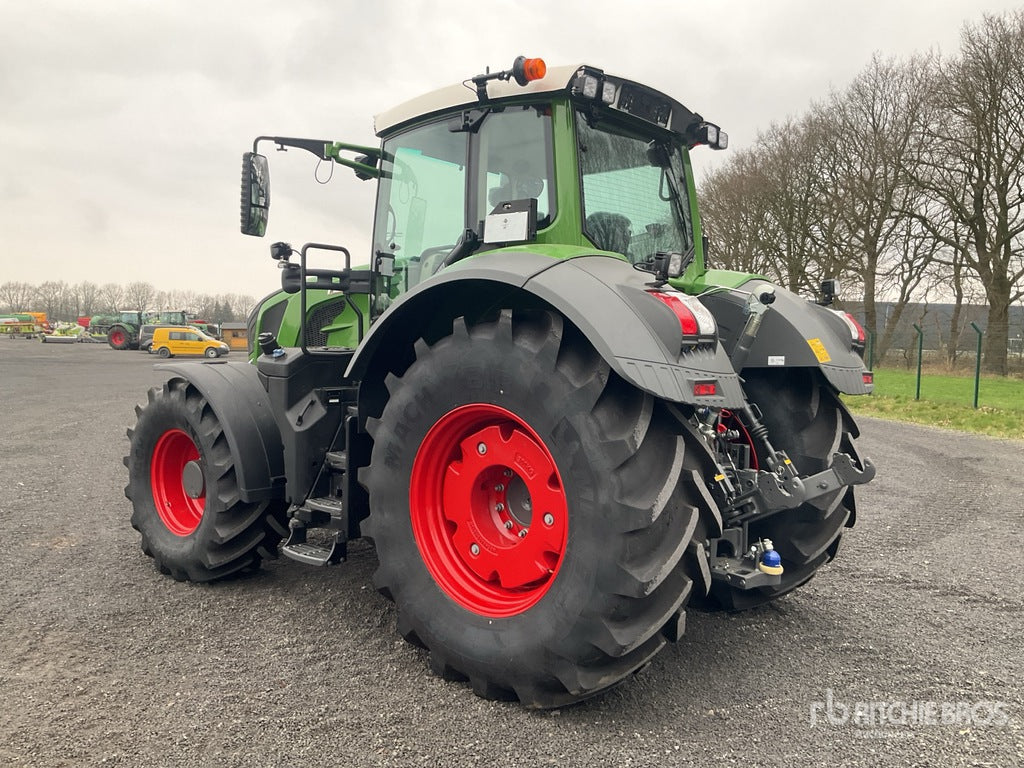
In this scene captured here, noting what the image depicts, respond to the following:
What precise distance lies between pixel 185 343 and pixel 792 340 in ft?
125

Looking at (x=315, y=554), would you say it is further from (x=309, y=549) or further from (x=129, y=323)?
(x=129, y=323)

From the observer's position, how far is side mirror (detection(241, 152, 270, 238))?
13.0ft

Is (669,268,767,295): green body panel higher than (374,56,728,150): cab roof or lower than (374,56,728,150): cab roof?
lower

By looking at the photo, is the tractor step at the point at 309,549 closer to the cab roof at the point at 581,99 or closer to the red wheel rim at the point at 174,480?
the red wheel rim at the point at 174,480

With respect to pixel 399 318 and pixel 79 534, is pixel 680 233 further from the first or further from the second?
pixel 79 534

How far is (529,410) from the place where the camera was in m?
2.73

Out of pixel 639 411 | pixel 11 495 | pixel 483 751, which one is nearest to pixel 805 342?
pixel 639 411

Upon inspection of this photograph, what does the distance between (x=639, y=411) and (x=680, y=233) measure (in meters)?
1.77

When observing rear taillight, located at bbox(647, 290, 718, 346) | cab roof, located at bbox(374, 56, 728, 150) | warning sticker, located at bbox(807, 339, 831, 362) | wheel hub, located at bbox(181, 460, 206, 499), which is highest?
cab roof, located at bbox(374, 56, 728, 150)

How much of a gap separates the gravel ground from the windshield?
193cm

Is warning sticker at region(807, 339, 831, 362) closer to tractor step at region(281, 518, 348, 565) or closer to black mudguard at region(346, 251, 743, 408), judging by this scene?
black mudguard at region(346, 251, 743, 408)

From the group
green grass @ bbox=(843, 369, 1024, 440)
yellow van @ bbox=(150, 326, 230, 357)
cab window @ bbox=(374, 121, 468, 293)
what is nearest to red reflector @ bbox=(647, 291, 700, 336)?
cab window @ bbox=(374, 121, 468, 293)

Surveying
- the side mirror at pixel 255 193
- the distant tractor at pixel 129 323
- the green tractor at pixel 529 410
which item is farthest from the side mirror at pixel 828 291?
the distant tractor at pixel 129 323

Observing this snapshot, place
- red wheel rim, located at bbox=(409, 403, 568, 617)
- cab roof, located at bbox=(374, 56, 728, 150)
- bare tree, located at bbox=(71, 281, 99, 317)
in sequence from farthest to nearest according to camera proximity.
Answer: bare tree, located at bbox=(71, 281, 99, 317)
cab roof, located at bbox=(374, 56, 728, 150)
red wheel rim, located at bbox=(409, 403, 568, 617)
